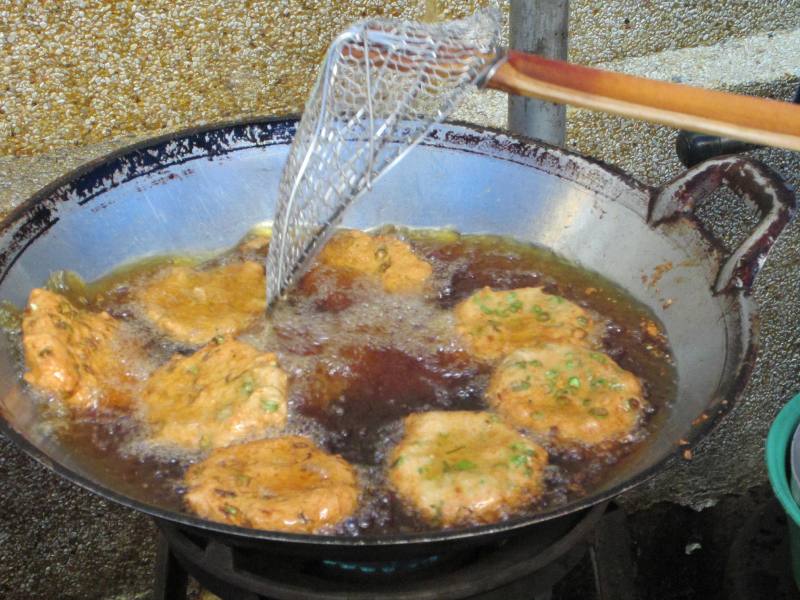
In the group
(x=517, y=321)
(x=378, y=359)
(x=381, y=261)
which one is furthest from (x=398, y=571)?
(x=381, y=261)

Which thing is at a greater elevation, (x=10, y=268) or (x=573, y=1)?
(x=573, y=1)

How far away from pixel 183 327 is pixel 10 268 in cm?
38

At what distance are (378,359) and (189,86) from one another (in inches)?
53.1

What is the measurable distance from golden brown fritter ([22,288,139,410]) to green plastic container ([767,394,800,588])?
182 centimetres

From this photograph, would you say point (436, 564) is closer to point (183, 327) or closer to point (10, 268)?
point (183, 327)

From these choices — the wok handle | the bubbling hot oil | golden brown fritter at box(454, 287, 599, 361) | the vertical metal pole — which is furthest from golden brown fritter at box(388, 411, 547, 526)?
the vertical metal pole

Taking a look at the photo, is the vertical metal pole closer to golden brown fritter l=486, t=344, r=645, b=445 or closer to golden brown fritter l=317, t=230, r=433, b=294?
golden brown fritter l=317, t=230, r=433, b=294

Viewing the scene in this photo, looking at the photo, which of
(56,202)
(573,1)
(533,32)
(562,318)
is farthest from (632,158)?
(56,202)

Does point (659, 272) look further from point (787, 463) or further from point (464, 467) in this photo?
point (787, 463)

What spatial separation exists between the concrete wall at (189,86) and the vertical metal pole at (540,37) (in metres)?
0.54

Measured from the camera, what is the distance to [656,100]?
1.48m

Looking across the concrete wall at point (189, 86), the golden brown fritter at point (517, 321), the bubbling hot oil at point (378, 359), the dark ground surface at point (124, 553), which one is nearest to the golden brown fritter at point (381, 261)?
the bubbling hot oil at point (378, 359)

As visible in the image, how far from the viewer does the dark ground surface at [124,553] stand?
274 cm

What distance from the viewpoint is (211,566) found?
65.6 inches
